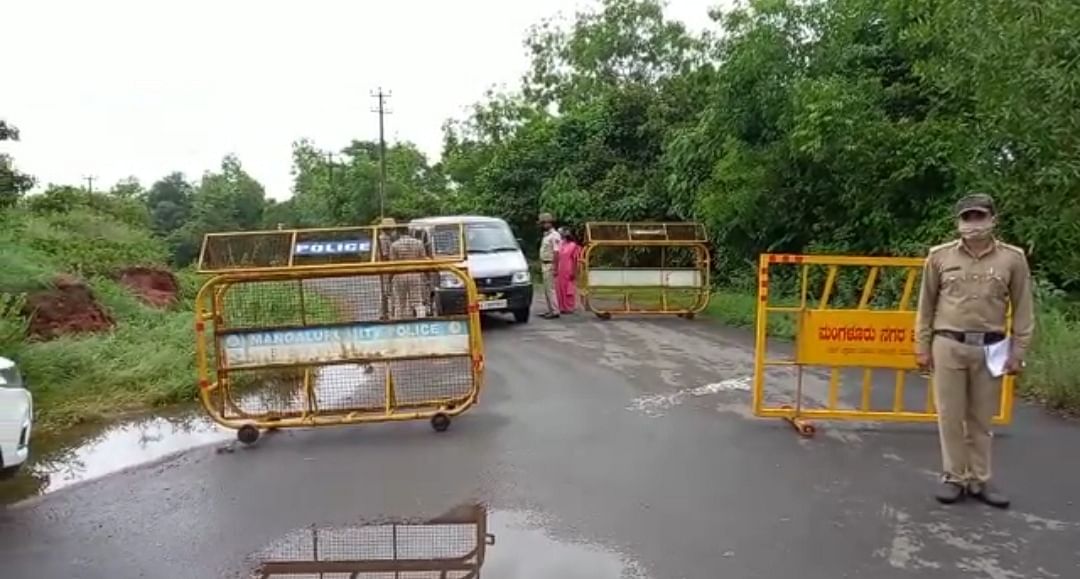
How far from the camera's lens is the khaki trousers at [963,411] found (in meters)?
5.70

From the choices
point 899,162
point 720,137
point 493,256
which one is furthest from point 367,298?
point 720,137

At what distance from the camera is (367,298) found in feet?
25.3

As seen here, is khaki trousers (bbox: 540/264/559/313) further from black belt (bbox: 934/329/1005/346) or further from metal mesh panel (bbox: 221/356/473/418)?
black belt (bbox: 934/329/1005/346)

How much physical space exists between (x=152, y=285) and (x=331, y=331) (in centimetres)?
1068

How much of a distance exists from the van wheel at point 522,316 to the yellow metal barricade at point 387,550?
9.74 m

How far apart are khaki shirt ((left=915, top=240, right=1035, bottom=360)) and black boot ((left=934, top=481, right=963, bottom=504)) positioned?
855 mm

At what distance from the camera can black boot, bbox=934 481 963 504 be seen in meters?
5.67

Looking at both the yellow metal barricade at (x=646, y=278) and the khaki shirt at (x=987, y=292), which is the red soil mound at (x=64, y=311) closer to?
the yellow metal barricade at (x=646, y=278)

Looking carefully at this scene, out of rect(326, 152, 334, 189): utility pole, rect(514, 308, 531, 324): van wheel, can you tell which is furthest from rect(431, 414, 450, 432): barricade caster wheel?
rect(326, 152, 334, 189): utility pole

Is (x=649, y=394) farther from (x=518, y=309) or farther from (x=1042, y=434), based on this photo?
(x=518, y=309)

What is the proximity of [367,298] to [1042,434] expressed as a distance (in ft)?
17.6

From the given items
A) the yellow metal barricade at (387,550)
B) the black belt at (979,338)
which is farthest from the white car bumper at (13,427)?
the black belt at (979,338)

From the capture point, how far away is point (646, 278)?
51.7ft

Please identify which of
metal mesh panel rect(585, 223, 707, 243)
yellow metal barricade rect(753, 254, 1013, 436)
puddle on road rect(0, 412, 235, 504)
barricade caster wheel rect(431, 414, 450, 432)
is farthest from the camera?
metal mesh panel rect(585, 223, 707, 243)
